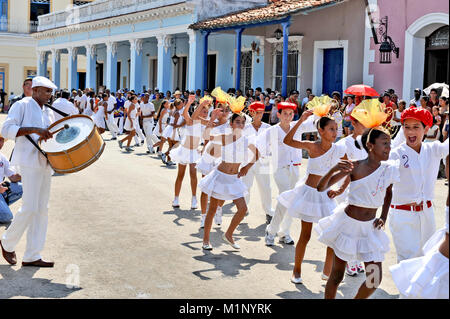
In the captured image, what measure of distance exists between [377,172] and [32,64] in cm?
4781

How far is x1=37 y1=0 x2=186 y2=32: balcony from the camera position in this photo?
95.2 feet

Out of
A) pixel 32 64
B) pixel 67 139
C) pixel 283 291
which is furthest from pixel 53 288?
pixel 32 64

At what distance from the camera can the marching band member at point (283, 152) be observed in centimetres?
789

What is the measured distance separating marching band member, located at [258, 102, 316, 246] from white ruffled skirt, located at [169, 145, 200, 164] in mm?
1812

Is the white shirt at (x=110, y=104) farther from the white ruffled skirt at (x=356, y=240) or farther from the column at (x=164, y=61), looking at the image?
the white ruffled skirt at (x=356, y=240)

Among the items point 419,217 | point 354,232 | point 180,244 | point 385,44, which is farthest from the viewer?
point 385,44

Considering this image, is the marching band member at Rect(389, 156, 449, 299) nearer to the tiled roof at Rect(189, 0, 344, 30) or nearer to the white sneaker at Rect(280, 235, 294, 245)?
the white sneaker at Rect(280, 235, 294, 245)

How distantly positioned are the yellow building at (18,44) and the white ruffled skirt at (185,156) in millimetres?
40745

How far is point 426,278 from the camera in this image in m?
3.41

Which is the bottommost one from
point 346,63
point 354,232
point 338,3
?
point 354,232

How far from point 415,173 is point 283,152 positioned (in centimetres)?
285

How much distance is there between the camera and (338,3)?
19562mm

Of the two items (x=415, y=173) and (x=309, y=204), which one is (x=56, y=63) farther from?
(x=415, y=173)

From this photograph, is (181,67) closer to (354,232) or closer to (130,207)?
(130,207)
